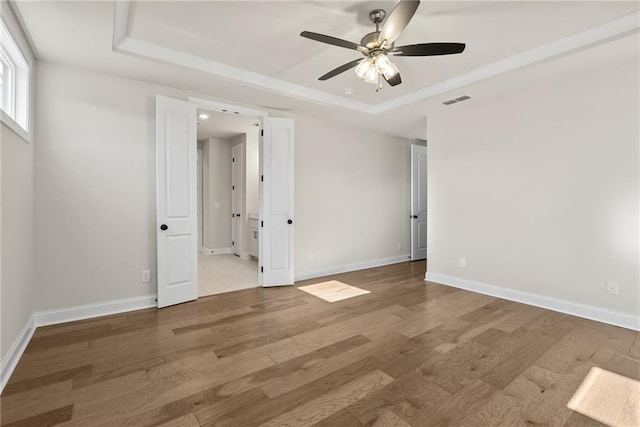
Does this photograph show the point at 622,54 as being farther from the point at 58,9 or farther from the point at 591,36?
the point at 58,9

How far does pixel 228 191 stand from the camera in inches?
285

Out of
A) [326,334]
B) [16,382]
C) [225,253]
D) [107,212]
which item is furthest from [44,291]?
[225,253]

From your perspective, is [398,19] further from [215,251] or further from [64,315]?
[215,251]

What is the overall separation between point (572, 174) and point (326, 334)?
315 cm

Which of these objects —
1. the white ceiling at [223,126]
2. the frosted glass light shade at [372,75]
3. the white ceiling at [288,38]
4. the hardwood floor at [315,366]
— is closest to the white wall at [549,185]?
the white ceiling at [288,38]

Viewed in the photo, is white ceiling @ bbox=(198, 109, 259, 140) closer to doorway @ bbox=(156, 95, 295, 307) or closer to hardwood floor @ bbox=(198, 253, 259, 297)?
doorway @ bbox=(156, 95, 295, 307)

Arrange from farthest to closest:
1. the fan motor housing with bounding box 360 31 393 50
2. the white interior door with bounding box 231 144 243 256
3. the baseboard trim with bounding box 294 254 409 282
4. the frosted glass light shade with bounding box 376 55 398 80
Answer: the white interior door with bounding box 231 144 243 256, the baseboard trim with bounding box 294 254 409 282, the frosted glass light shade with bounding box 376 55 398 80, the fan motor housing with bounding box 360 31 393 50

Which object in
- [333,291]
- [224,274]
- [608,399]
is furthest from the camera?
[224,274]

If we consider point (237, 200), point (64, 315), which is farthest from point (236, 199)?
point (64, 315)

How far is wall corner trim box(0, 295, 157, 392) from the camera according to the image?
2174 millimetres

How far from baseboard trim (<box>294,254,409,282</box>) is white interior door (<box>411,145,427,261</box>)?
33 cm

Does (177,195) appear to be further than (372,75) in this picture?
Yes

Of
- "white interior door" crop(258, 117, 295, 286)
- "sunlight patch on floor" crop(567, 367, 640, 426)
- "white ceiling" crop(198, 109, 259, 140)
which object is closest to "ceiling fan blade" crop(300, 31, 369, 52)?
"white interior door" crop(258, 117, 295, 286)

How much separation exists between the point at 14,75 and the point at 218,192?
4.65m
